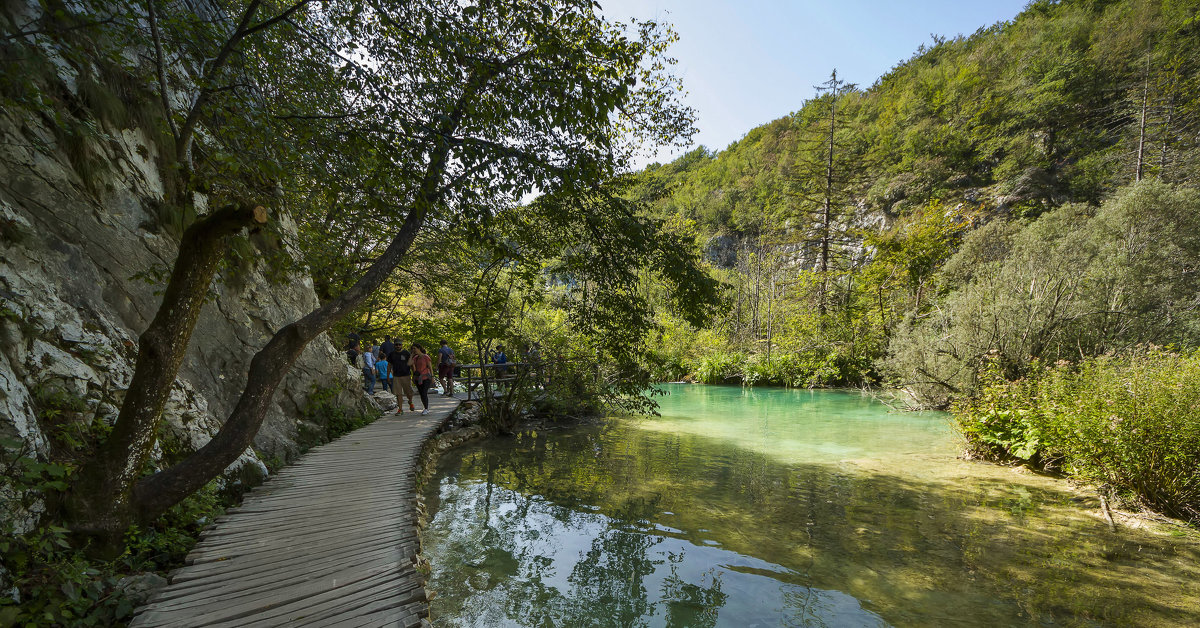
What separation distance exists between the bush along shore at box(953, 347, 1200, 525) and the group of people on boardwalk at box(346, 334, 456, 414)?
40.0 ft

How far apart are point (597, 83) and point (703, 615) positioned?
16.5 feet

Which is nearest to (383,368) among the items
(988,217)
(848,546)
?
(848,546)

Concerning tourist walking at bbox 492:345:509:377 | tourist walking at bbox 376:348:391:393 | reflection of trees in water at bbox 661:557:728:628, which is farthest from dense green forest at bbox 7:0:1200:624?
reflection of trees in water at bbox 661:557:728:628

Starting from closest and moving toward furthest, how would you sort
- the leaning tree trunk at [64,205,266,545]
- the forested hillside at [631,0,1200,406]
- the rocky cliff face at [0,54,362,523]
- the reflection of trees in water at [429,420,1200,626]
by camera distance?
the leaning tree trunk at [64,205,266,545]
the rocky cliff face at [0,54,362,523]
the reflection of trees in water at [429,420,1200,626]
the forested hillside at [631,0,1200,406]

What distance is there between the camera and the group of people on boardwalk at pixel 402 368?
11.5 metres

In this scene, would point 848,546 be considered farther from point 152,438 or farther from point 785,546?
point 152,438

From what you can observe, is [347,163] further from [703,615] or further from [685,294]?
[703,615]

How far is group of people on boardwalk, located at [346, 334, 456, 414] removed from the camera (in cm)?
1147

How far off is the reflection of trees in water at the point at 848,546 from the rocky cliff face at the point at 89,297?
13.3 feet

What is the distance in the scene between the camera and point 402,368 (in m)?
11.5

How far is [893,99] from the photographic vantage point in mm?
57594

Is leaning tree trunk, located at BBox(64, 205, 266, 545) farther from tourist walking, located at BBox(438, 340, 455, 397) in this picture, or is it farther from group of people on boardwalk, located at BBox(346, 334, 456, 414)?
tourist walking, located at BBox(438, 340, 455, 397)

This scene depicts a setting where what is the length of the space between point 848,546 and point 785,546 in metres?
0.77

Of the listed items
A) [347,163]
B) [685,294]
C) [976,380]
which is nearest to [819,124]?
[976,380]
